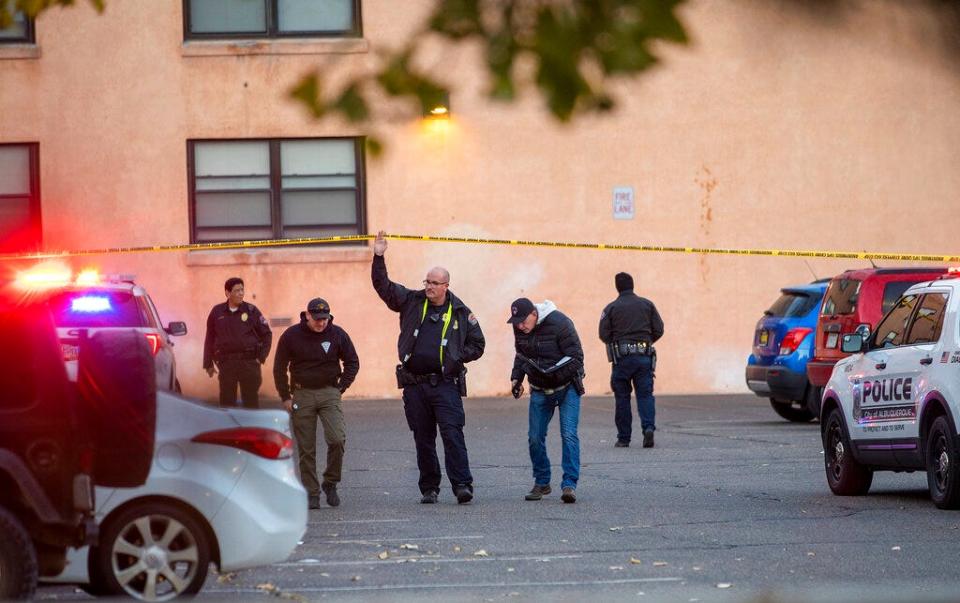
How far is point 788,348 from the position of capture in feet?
70.8

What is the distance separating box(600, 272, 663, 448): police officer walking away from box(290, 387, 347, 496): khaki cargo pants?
18.4ft

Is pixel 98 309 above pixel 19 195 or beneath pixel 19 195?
beneath

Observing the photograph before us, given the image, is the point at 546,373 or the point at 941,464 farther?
the point at 546,373

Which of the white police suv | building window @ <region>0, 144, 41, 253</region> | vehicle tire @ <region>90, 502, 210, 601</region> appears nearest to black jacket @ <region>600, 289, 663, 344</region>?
the white police suv

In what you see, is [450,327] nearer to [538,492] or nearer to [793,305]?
[538,492]

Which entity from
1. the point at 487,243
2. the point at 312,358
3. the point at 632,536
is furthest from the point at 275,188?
the point at 632,536

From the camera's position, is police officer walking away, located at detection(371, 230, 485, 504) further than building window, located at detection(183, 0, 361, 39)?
No

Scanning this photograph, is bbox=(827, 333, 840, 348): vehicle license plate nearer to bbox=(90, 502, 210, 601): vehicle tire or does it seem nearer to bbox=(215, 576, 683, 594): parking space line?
bbox=(215, 576, 683, 594): parking space line

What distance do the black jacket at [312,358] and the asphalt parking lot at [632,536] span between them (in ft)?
3.30

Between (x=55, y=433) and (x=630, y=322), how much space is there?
12359 mm

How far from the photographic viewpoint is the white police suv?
1266 centimetres

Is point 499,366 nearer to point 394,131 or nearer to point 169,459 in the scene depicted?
point 394,131

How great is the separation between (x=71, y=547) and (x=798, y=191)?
71.5ft

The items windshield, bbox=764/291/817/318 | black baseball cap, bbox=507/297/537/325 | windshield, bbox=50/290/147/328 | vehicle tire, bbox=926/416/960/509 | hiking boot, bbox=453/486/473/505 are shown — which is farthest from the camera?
windshield, bbox=764/291/817/318
